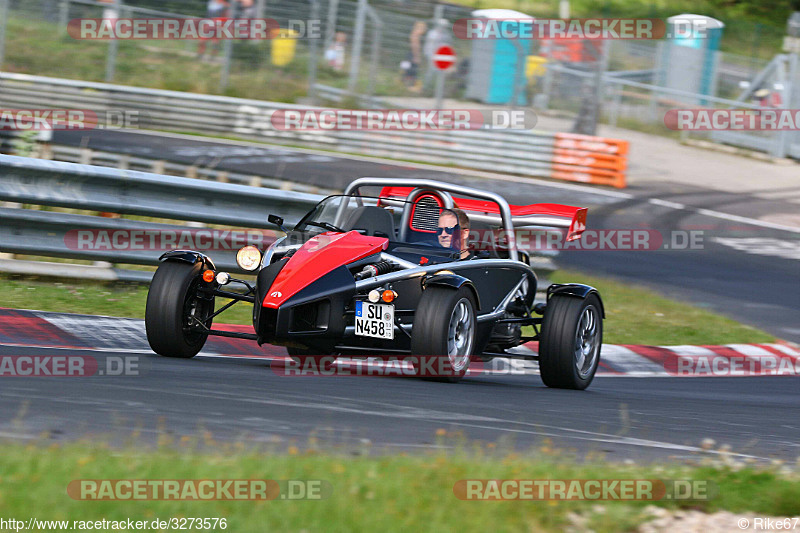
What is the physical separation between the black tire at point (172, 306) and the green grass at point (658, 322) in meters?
4.97

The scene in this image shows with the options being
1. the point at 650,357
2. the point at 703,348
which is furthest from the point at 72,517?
the point at 703,348

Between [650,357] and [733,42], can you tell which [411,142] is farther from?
[650,357]

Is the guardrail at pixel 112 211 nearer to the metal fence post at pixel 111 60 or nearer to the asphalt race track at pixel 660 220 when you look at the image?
the asphalt race track at pixel 660 220

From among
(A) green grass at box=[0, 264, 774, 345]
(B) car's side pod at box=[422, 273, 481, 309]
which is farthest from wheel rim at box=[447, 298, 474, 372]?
(A) green grass at box=[0, 264, 774, 345]

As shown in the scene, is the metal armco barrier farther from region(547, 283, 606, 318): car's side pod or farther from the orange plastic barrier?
region(547, 283, 606, 318): car's side pod

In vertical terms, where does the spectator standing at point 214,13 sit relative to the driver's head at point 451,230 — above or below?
above

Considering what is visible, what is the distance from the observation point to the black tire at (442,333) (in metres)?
6.70

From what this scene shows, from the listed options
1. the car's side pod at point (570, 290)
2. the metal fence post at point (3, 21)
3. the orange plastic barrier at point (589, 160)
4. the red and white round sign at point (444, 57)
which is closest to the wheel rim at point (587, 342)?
the car's side pod at point (570, 290)

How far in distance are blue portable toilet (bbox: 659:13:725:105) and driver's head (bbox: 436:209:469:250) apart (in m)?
20.8

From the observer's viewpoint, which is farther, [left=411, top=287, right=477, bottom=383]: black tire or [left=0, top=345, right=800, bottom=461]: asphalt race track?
[left=411, top=287, right=477, bottom=383]: black tire

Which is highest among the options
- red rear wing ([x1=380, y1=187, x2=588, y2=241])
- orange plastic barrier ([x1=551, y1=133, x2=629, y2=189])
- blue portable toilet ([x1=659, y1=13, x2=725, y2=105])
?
blue portable toilet ([x1=659, y1=13, x2=725, y2=105])

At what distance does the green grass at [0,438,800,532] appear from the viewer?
332cm

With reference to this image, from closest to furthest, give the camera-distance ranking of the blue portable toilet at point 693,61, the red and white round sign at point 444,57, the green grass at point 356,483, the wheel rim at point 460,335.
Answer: the green grass at point 356,483 → the wheel rim at point 460,335 → the red and white round sign at point 444,57 → the blue portable toilet at point 693,61

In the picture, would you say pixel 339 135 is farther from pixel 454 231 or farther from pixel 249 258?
pixel 249 258
